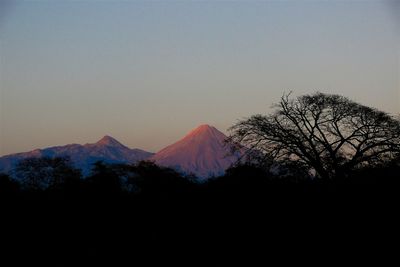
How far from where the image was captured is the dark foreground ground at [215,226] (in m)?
17.9

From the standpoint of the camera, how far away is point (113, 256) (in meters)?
18.5

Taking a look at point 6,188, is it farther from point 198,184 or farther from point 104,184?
point 198,184

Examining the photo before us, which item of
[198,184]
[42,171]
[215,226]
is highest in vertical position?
[42,171]

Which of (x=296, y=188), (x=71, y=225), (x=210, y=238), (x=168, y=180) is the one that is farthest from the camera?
(x=168, y=180)

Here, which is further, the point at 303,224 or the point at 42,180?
the point at 42,180

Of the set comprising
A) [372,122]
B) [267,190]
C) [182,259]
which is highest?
[372,122]

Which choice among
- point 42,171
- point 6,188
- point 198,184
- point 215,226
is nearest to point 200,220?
point 215,226

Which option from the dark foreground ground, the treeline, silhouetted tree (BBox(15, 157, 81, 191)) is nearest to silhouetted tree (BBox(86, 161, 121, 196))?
the treeline

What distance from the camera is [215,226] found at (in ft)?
71.1

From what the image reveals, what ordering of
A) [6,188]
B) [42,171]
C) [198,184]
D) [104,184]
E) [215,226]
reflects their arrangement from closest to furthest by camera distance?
1. [215,226]
2. [104,184]
3. [6,188]
4. [198,184]
5. [42,171]

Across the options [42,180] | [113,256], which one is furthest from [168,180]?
[42,180]

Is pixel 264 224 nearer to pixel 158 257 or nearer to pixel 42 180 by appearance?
pixel 158 257

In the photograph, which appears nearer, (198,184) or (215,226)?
(215,226)

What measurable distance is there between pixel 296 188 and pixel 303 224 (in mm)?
5107
